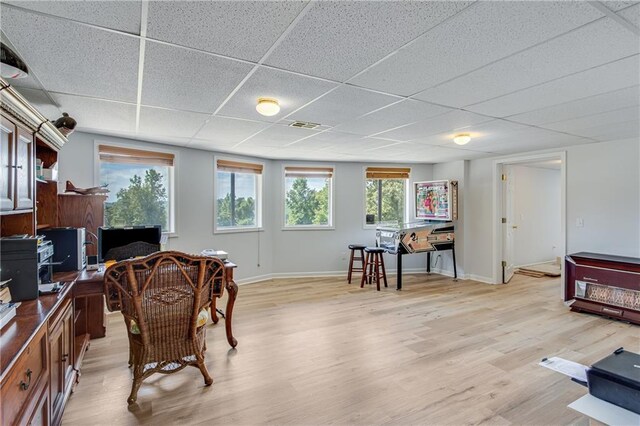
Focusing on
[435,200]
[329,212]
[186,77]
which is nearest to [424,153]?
[435,200]

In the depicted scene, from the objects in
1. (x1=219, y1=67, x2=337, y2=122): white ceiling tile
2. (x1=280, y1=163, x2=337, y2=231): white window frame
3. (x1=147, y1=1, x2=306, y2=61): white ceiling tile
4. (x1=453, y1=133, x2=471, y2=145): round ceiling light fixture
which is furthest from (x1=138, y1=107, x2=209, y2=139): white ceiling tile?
(x1=453, y1=133, x2=471, y2=145): round ceiling light fixture

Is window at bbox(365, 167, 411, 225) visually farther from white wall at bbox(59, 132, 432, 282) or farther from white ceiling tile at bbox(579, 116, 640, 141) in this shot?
white ceiling tile at bbox(579, 116, 640, 141)

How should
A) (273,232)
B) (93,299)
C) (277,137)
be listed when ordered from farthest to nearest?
(273,232) → (277,137) → (93,299)

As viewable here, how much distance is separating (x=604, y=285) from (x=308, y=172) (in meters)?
4.54

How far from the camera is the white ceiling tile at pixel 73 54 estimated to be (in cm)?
160

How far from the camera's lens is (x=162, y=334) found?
230cm

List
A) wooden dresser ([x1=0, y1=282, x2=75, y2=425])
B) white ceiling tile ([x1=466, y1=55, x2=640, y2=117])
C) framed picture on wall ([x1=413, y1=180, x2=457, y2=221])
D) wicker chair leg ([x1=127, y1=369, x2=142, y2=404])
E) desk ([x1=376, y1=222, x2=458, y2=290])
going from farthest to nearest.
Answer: framed picture on wall ([x1=413, y1=180, x2=457, y2=221]), desk ([x1=376, y1=222, x2=458, y2=290]), wicker chair leg ([x1=127, y1=369, x2=142, y2=404]), white ceiling tile ([x1=466, y1=55, x2=640, y2=117]), wooden dresser ([x1=0, y1=282, x2=75, y2=425])

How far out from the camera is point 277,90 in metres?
2.46

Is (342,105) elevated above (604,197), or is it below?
above

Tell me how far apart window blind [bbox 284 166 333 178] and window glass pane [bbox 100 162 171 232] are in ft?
6.84

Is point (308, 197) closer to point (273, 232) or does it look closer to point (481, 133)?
point (273, 232)

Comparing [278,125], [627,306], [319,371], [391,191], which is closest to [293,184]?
[391,191]

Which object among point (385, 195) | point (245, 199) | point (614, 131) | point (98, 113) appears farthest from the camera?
point (385, 195)

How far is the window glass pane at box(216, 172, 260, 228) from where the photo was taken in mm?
5410
